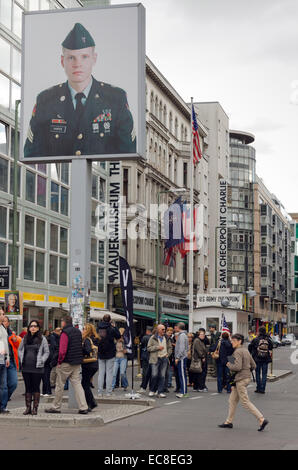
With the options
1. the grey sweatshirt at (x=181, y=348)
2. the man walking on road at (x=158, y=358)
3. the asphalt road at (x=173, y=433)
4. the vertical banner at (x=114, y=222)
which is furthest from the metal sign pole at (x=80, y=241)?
the vertical banner at (x=114, y=222)

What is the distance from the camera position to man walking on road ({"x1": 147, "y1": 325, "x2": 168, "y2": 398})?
21.1 m

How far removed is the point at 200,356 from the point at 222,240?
199 ft

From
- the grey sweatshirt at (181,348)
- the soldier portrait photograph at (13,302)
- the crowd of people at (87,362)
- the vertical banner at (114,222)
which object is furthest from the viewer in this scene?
the vertical banner at (114,222)

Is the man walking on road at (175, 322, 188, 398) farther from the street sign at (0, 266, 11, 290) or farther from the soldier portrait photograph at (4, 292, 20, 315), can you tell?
the street sign at (0, 266, 11, 290)

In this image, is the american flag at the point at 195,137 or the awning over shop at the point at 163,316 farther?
the awning over shop at the point at 163,316

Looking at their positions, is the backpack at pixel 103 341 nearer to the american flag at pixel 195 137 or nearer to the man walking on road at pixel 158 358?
the man walking on road at pixel 158 358

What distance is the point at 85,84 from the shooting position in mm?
18500

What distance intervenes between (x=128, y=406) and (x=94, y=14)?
28.0 ft

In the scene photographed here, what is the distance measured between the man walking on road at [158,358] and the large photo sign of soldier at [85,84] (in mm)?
5165

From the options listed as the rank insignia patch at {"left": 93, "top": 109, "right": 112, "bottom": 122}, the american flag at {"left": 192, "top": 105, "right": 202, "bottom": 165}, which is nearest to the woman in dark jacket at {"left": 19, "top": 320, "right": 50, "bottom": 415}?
the rank insignia patch at {"left": 93, "top": 109, "right": 112, "bottom": 122}

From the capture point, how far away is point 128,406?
18125 mm

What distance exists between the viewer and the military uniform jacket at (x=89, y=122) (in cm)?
1838
